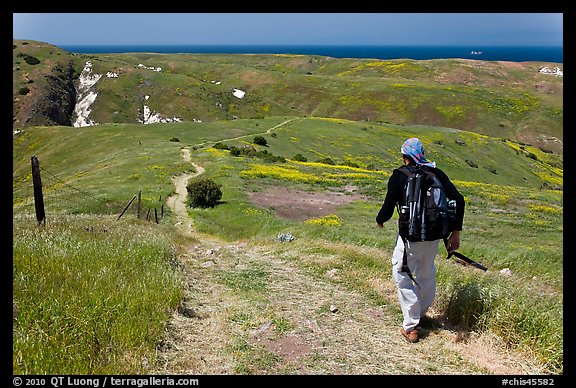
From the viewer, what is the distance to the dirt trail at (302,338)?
5.71 meters

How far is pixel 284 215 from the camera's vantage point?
87.9 feet

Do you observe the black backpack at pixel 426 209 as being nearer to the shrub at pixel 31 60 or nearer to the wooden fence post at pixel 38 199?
the wooden fence post at pixel 38 199

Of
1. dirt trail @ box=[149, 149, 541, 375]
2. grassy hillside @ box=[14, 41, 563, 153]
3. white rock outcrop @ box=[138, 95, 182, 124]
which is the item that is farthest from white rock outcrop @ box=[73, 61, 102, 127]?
dirt trail @ box=[149, 149, 541, 375]

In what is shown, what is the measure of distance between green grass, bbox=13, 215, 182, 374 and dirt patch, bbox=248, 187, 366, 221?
718 inches

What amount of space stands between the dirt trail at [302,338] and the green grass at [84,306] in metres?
0.41

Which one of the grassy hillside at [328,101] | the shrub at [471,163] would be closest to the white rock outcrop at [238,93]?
the grassy hillside at [328,101]

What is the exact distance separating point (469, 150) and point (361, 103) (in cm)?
5348

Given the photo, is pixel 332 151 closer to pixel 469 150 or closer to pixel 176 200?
pixel 469 150

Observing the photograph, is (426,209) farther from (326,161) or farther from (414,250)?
(326,161)

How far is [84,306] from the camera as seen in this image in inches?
236

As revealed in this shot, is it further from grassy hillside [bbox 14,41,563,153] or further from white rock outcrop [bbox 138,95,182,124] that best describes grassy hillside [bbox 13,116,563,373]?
white rock outcrop [bbox 138,95,182,124]

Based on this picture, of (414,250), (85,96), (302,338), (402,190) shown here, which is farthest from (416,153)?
(85,96)

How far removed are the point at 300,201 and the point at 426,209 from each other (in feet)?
81.1
